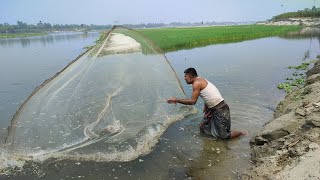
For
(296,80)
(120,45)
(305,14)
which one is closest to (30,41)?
(120,45)

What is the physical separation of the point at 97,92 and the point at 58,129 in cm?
161

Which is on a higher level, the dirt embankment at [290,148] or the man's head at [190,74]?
the man's head at [190,74]

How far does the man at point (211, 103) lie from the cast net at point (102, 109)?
A: 1.25 metres

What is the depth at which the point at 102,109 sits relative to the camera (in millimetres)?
7320

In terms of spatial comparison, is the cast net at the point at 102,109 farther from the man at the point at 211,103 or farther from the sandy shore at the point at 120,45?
the man at the point at 211,103

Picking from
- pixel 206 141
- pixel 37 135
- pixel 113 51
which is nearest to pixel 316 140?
pixel 206 141

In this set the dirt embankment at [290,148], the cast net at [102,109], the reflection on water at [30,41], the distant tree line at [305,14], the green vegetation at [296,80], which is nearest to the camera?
the dirt embankment at [290,148]

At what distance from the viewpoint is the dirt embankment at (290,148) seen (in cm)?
427

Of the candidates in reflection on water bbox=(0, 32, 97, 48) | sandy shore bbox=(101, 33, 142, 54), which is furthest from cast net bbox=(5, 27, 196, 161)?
reflection on water bbox=(0, 32, 97, 48)

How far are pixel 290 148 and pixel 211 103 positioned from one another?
75.0 inches

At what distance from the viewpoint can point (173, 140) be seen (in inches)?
274

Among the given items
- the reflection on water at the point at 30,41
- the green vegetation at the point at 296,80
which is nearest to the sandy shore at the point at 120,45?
the green vegetation at the point at 296,80

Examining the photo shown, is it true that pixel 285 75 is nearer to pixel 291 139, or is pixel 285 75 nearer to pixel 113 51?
pixel 113 51

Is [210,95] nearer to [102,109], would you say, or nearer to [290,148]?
[290,148]
